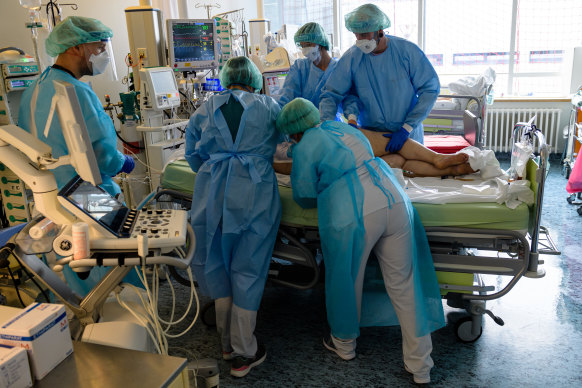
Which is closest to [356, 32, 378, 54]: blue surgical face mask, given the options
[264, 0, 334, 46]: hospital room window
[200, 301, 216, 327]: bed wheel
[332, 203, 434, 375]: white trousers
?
[332, 203, 434, 375]: white trousers

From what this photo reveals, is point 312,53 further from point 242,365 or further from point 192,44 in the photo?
point 242,365

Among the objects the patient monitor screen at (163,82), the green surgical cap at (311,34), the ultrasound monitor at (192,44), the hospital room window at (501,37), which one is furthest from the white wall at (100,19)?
the green surgical cap at (311,34)

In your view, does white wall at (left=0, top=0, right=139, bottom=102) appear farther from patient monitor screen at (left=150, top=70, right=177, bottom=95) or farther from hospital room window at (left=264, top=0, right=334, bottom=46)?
hospital room window at (left=264, top=0, right=334, bottom=46)

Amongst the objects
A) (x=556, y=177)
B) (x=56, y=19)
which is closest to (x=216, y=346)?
(x=56, y=19)

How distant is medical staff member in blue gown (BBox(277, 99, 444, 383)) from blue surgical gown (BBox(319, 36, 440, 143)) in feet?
2.68

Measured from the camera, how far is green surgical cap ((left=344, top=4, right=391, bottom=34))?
2.82 meters

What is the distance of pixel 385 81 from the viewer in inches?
119

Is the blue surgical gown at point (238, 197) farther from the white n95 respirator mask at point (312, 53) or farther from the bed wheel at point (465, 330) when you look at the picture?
the white n95 respirator mask at point (312, 53)

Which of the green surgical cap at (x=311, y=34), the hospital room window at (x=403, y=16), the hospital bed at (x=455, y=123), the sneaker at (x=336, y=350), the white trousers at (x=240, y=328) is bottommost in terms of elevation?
the sneaker at (x=336, y=350)

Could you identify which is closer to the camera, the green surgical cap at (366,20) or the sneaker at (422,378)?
the sneaker at (422,378)

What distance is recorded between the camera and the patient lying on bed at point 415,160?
9.05 feet

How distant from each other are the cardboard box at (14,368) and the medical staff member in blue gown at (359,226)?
1307 mm

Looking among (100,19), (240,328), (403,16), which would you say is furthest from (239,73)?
(403,16)

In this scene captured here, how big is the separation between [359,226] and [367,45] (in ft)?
4.01
